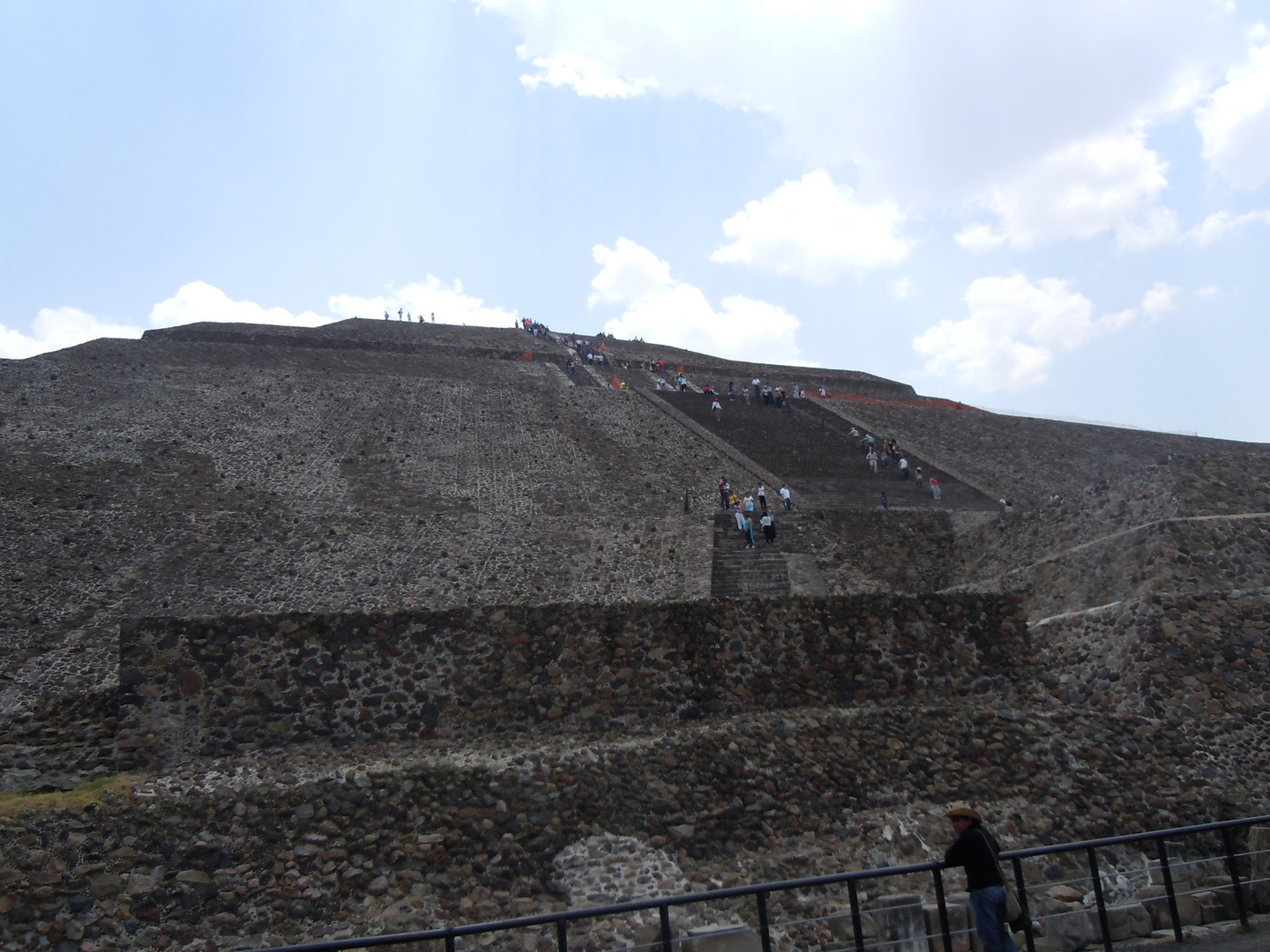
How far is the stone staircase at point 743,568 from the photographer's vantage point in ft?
49.3

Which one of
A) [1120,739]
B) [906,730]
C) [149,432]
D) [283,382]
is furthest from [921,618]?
[283,382]

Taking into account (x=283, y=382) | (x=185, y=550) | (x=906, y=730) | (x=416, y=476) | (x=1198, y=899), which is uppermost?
(x=283, y=382)

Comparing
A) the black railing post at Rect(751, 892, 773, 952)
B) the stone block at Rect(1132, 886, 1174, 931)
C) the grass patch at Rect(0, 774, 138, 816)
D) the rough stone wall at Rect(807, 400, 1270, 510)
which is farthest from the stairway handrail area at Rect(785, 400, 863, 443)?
the grass patch at Rect(0, 774, 138, 816)

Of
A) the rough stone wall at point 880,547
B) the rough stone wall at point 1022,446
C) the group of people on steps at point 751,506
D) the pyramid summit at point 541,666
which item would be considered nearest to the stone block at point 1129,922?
the pyramid summit at point 541,666

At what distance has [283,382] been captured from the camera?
2416 cm

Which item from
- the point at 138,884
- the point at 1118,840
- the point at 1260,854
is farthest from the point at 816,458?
the point at 138,884

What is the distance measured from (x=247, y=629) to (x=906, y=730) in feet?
22.3

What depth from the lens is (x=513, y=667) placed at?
8602 mm

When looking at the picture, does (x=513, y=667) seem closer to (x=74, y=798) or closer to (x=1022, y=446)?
(x=74, y=798)

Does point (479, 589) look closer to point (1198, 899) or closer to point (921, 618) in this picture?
point (921, 618)

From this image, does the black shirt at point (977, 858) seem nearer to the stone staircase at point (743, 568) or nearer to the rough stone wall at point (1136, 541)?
the rough stone wall at point (1136, 541)

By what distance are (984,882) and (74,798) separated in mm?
6643

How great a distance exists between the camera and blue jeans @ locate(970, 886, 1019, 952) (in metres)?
4.70

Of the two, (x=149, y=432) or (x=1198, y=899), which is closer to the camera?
(x=1198, y=899)
